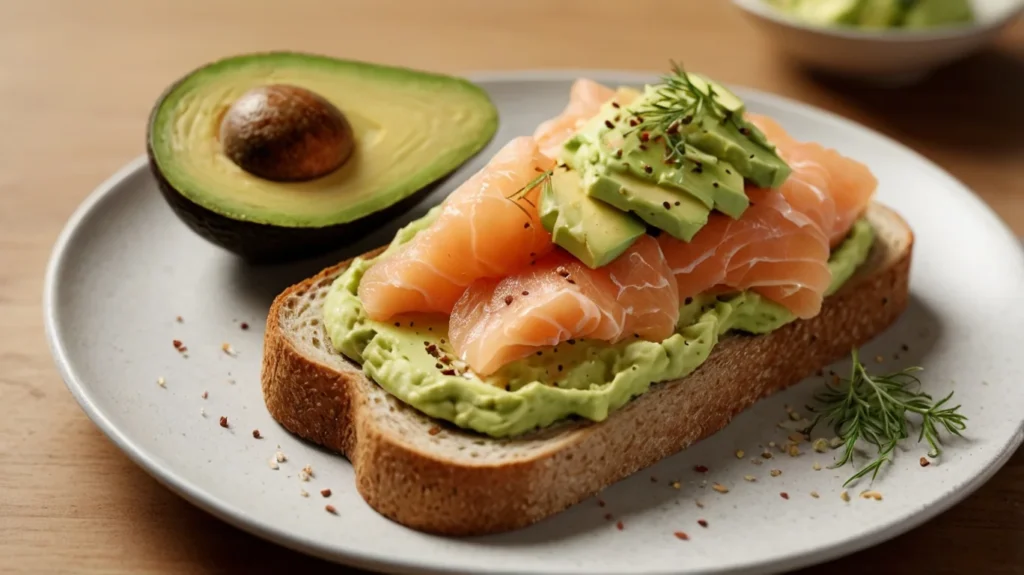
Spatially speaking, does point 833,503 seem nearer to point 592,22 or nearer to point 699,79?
point 699,79

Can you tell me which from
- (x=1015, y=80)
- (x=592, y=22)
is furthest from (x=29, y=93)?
(x=1015, y=80)

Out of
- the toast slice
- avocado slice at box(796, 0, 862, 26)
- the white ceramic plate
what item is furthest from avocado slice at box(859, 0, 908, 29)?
the toast slice

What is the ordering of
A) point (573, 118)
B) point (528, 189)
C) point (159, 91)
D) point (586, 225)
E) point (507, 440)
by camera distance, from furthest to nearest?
1. point (159, 91)
2. point (573, 118)
3. point (528, 189)
4. point (586, 225)
5. point (507, 440)

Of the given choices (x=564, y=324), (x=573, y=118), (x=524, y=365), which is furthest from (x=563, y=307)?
(x=573, y=118)

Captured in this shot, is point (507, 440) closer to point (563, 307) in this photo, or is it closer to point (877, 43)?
point (563, 307)

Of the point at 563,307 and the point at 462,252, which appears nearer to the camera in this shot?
the point at 563,307

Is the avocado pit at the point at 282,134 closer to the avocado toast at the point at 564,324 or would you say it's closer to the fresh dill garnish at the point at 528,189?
the avocado toast at the point at 564,324

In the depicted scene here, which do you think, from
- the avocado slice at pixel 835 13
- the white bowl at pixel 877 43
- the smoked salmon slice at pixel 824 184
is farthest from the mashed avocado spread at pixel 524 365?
the avocado slice at pixel 835 13
